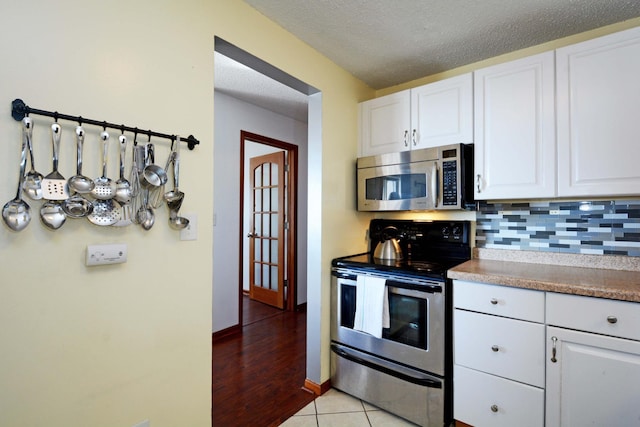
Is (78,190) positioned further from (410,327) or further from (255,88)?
(255,88)

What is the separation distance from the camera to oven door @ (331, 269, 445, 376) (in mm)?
1765

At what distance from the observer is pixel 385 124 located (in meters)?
2.38

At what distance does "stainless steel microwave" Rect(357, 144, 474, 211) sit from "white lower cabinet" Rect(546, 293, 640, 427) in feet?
2.58

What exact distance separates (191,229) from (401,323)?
1.33 meters

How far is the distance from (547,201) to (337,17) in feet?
5.71

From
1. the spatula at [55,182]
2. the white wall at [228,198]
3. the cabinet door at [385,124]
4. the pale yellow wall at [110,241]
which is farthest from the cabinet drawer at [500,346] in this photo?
the white wall at [228,198]

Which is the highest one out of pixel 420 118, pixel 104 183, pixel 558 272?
pixel 420 118

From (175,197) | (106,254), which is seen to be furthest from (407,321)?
(106,254)

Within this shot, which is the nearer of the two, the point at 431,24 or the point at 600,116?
the point at 600,116

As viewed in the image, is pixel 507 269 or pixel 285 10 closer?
pixel 285 10

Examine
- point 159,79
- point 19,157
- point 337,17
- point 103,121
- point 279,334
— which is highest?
point 337,17

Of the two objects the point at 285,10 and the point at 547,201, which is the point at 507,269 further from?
the point at 285,10

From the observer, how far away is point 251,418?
188 centimetres

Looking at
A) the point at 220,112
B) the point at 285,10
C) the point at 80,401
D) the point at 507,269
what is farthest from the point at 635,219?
the point at 220,112
